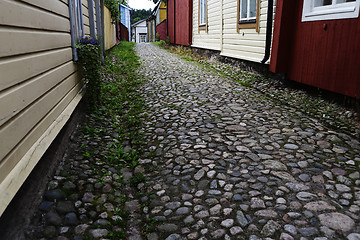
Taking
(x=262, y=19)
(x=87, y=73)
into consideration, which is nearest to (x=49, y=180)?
(x=87, y=73)

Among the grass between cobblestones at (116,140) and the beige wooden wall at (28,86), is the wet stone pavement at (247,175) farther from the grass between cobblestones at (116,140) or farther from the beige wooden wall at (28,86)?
the beige wooden wall at (28,86)

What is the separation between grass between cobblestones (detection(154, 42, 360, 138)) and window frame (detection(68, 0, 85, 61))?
141 inches

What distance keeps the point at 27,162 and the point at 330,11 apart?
4.63m

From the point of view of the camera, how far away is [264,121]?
4277 mm

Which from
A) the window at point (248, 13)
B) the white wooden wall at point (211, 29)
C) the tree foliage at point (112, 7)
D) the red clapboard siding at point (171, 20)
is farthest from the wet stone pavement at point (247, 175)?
the red clapboard siding at point (171, 20)

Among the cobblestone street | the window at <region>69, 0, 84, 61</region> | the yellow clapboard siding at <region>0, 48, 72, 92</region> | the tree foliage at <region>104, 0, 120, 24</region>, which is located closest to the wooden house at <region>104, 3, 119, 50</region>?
the tree foliage at <region>104, 0, 120, 24</region>

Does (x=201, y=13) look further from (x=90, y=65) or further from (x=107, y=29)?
(x=90, y=65)

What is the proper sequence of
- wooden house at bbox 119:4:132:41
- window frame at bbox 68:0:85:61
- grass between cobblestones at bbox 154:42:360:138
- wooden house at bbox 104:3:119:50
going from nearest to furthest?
grass between cobblestones at bbox 154:42:360:138
window frame at bbox 68:0:85:61
wooden house at bbox 104:3:119:50
wooden house at bbox 119:4:132:41

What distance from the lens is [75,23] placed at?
4.61m

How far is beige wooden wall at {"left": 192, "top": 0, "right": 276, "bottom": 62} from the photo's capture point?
6.97m

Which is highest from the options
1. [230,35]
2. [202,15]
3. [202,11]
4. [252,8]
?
[202,11]

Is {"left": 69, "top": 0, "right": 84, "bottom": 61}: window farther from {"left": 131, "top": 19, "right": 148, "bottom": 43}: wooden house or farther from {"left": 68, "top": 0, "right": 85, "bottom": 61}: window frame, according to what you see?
{"left": 131, "top": 19, "right": 148, "bottom": 43}: wooden house

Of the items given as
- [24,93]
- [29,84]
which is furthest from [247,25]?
[24,93]

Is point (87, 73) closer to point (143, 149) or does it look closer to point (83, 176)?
point (143, 149)
